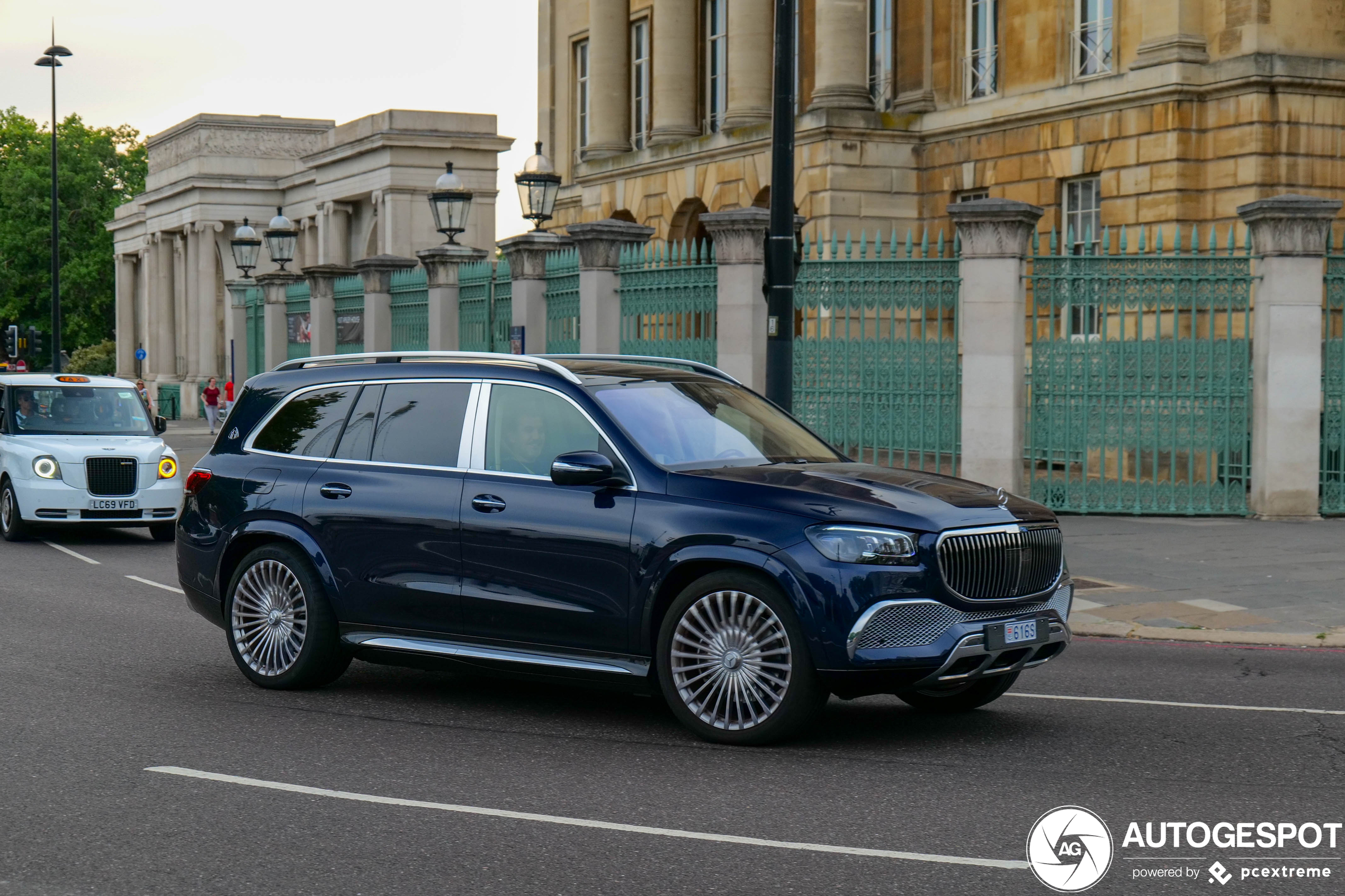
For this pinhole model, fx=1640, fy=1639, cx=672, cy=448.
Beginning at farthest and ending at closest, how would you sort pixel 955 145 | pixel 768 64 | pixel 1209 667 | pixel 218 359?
pixel 218 359 → pixel 768 64 → pixel 955 145 → pixel 1209 667

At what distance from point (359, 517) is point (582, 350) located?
44.1ft

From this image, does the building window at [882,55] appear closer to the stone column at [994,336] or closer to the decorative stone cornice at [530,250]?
the decorative stone cornice at [530,250]

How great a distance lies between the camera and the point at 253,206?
2613 inches

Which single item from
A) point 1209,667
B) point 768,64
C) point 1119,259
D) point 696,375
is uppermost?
point 768,64

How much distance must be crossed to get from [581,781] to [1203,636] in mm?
5883

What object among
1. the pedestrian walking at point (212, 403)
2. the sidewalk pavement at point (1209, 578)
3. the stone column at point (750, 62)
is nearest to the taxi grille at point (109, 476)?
the sidewalk pavement at point (1209, 578)

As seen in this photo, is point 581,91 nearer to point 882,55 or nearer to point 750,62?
point 750,62

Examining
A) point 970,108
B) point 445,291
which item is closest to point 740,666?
point 445,291

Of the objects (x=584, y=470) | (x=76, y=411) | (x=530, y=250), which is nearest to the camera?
(x=584, y=470)

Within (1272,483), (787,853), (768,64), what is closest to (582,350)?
(1272,483)

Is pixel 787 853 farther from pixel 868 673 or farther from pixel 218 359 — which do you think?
pixel 218 359

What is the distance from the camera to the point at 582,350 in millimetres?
21672

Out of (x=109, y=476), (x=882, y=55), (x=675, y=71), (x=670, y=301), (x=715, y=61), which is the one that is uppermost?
(x=715, y=61)

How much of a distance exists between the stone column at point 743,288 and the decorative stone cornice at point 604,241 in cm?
215
